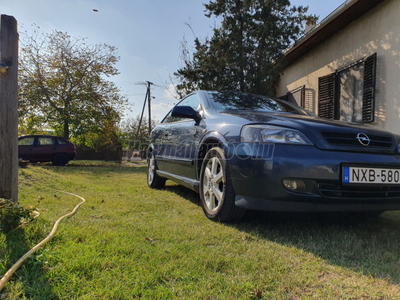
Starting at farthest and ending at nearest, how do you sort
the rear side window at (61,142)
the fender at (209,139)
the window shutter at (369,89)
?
the rear side window at (61,142) → the window shutter at (369,89) → the fender at (209,139)

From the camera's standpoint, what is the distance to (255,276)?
164 centimetres

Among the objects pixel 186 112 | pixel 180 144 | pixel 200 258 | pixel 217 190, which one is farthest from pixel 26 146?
pixel 200 258

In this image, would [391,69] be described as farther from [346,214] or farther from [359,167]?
[359,167]

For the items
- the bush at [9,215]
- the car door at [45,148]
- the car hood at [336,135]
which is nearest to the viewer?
the bush at [9,215]

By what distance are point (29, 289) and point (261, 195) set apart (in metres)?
1.62

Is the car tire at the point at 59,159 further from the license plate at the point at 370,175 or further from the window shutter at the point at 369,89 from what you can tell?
the license plate at the point at 370,175

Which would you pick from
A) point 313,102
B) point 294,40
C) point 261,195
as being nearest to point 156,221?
point 261,195

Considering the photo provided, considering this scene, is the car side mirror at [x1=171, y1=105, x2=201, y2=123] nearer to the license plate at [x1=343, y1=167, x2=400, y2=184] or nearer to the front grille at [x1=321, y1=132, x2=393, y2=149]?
the front grille at [x1=321, y1=132, x2=393, y2=149]

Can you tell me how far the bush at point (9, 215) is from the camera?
2088 millimetres

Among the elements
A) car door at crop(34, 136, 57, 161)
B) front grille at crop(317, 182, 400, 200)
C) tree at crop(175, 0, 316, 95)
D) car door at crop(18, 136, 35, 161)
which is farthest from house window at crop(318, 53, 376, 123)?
A: car door at crop(18, 136, 35, 161)

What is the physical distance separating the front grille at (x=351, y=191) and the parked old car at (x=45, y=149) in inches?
510

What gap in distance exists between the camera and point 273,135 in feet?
7.83

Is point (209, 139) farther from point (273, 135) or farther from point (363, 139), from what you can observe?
point (363, 139)

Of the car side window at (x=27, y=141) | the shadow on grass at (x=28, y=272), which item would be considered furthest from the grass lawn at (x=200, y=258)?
the car side window at (x=27, y=141)
